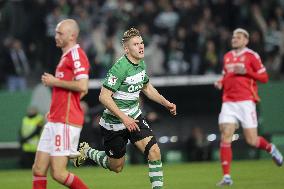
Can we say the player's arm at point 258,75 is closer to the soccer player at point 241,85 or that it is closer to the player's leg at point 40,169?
the soccer player at point 241,85

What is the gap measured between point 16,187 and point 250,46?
9.43m

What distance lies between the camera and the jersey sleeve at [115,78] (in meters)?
11.3

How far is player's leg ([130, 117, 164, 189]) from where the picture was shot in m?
11.2

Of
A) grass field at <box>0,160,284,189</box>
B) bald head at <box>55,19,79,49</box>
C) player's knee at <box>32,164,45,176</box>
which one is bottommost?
grass field at <box>0,160,284,189</box>

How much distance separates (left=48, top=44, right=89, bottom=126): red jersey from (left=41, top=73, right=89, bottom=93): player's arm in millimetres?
105

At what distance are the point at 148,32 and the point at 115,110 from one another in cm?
1240

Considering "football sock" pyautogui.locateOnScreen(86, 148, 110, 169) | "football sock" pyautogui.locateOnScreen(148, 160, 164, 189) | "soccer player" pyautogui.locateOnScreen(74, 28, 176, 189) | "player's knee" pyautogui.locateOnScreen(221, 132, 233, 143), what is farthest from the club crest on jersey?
"player's knee" pyautogui.locateOnScreen(221, 132, 233, 143)

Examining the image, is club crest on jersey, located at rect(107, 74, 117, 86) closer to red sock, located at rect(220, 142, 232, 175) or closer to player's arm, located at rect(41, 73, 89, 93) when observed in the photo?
player's arm, located at rect(41, 73, 89, 93)

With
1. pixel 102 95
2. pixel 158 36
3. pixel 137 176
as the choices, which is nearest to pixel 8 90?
A: pixel 158 36

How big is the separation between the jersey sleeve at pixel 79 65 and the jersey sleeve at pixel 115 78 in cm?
104

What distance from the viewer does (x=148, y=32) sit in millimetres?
23234

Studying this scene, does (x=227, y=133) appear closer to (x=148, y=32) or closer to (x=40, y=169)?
(x=40, y=169)

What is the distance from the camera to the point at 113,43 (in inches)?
901

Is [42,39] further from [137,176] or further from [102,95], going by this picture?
[102,95]
